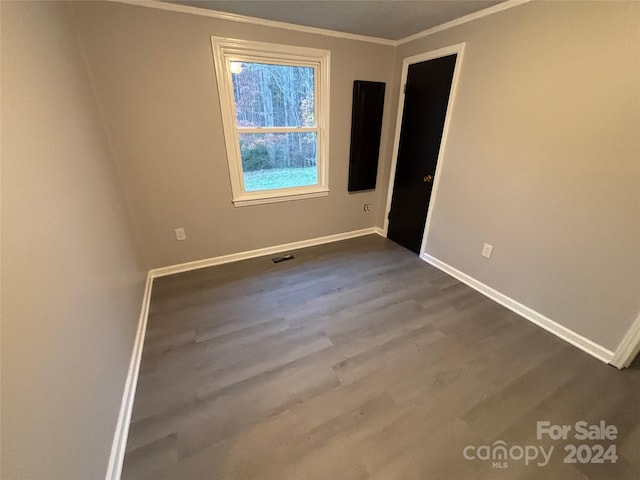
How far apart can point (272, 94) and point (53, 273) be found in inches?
90.3

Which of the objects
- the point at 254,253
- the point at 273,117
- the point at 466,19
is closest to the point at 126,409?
the point at 254,253

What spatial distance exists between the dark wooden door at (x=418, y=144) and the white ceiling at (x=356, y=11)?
35cm

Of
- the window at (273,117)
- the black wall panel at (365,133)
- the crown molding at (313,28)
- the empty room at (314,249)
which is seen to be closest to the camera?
the empty room at (314,249)

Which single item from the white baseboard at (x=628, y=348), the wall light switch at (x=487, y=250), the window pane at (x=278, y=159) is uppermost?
the window pane at (x=278, y=159)

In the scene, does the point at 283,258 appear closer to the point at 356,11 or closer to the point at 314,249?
the point at 314,249

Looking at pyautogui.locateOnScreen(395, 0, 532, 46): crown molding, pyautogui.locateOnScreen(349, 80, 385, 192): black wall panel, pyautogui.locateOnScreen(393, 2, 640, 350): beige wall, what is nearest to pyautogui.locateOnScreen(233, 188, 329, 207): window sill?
pyautogui.locateOnScreen(349, 80, 385, 192): black wall panel

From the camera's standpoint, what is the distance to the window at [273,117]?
236cm

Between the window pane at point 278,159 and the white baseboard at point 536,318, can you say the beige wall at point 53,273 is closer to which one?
the window pane at point 278,159

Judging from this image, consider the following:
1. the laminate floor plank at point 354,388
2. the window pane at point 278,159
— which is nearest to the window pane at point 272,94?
the window pane at point 278,159

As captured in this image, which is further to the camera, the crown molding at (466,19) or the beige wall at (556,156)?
the crown molding at (466,19)

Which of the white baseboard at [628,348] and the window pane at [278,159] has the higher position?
the window pane at [278,159]

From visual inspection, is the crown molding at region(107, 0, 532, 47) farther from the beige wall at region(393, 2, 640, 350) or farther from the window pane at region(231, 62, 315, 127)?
the window pane at region(231, 62, 315, 127)

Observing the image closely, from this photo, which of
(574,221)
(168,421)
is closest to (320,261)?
(168,421)

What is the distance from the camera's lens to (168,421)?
1.38 meters
